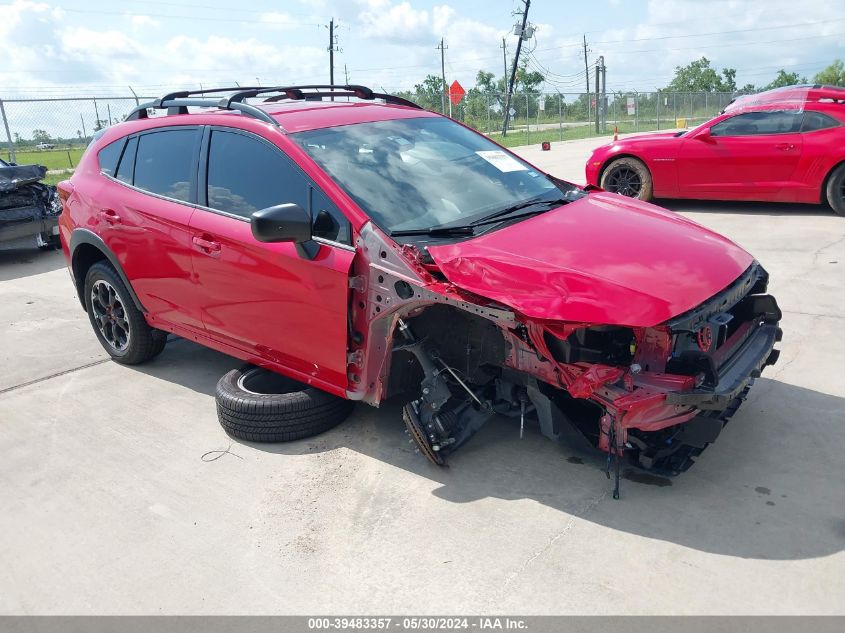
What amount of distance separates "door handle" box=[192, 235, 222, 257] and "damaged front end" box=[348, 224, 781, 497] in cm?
105

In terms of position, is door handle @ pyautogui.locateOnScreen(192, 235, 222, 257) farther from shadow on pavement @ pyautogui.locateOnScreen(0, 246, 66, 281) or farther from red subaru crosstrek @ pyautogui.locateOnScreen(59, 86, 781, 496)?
shadow on pavement @ pyautogui.locateOnScreen(0, 246, 66, 281)

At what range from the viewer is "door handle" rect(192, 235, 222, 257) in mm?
4277

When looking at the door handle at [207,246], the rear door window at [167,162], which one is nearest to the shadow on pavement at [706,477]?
the door handle at [207,246]

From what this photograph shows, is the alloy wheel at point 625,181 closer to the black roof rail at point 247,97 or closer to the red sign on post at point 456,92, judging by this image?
the black roof rail at point 247,97

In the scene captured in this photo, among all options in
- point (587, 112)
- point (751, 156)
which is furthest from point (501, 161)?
point (587, 112)

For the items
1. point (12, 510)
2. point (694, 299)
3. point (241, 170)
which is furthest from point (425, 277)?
point (12, 510)

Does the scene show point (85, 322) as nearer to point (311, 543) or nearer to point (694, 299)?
point (311, 543)

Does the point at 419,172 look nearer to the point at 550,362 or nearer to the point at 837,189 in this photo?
the point at 550,362

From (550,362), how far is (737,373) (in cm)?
90

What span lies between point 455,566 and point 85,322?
503 cm

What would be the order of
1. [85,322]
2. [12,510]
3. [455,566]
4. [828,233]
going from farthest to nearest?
[828,233] < [85,322] < [12,510] < [455,566]
